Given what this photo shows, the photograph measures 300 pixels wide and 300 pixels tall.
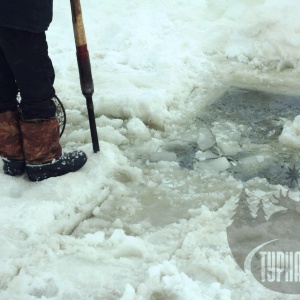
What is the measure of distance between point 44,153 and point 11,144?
0.23 meters

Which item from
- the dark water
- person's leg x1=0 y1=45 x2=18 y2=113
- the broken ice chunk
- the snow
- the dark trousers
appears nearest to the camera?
the snow

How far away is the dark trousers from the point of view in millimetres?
2223

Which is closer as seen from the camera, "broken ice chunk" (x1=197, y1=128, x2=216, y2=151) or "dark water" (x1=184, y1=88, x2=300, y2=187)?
"dark water" (x1=184, y1=88, x2=300, y2=187)

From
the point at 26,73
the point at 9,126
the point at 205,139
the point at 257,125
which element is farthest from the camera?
the point at 257,125

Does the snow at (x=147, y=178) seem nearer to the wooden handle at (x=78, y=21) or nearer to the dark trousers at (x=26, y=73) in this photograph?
the dark trousers at (x=26, y=73)

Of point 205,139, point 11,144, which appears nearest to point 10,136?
point 11,144

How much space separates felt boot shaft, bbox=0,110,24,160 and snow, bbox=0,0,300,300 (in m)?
0.18

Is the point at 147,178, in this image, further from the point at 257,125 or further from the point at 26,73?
the point at 257,125

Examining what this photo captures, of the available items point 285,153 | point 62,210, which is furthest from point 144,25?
point 62,210

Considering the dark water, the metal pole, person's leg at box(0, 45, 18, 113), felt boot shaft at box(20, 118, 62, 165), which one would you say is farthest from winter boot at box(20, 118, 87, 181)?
the dark water

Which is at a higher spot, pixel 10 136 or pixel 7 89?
pixel 7 89

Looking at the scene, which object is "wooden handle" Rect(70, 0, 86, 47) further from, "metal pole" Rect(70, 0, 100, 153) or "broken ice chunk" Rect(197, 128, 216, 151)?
"broken ice chunk" Rect(197, 128, 216, 151)

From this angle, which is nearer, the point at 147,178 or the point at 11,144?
the point at 11,144

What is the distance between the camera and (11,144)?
8.48 feet
